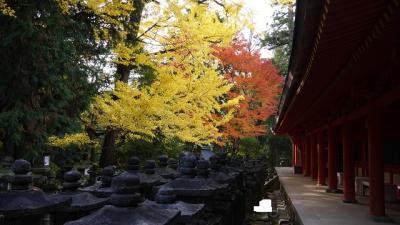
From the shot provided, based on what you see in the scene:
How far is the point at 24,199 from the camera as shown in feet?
11.1

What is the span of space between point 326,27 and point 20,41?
6.63 m

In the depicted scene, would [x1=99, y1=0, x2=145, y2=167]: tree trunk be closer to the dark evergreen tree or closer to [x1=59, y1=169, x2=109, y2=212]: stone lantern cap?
the dark evergreen tree

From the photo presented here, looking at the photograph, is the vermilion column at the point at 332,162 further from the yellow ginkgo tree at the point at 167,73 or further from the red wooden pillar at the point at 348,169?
the yellow ginkgo tree at the point at 167,73

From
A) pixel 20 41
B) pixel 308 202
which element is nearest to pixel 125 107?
pixel 20 41

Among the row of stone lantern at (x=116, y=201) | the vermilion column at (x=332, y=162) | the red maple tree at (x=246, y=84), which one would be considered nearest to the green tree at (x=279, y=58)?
the red maple tree at (x=246, y=84)

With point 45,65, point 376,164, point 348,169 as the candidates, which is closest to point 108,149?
point 45,65

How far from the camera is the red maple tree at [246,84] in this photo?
24.2 m

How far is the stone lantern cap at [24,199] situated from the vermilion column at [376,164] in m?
5.88

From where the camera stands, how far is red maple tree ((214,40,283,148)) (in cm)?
2419

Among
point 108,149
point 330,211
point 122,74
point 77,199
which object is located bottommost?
point 330,211

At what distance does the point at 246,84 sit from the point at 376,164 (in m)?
17.6

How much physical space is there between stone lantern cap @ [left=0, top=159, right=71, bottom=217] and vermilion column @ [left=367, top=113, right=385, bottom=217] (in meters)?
5.88

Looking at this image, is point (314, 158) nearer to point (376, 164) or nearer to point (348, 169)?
point (348, 169)

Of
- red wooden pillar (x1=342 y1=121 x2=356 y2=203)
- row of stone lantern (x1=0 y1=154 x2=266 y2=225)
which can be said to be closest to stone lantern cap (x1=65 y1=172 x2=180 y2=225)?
row of stone lantern (x1=0 y1=154 x2=266 y2=225)
